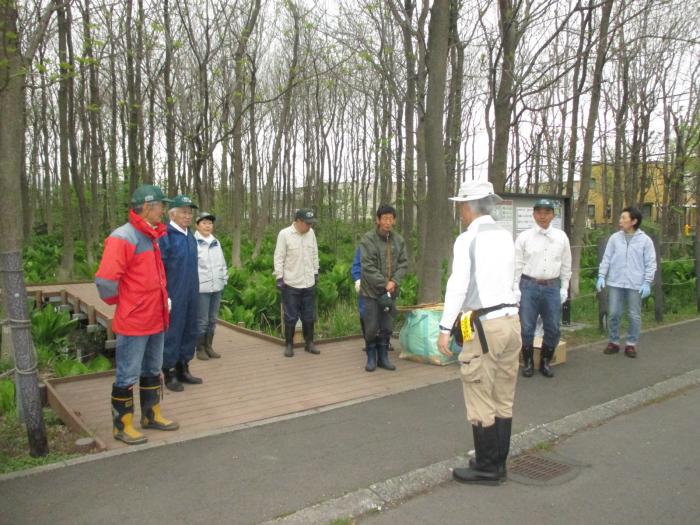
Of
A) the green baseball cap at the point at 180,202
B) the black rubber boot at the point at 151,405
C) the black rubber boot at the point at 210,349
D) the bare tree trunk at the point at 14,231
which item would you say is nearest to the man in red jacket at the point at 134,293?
the black rubber boot at the point at 151,405

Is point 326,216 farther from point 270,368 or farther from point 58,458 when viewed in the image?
point 58,458

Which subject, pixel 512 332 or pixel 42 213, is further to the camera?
pixel 42 213

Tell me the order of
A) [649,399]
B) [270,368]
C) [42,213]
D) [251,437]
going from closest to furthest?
[251,437]
[649,399]
[270,368]
[42,213]

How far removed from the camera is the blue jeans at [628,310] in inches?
296

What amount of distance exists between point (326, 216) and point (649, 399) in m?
18.9

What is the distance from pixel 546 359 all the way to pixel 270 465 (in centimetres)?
382

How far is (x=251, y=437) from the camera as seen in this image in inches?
181

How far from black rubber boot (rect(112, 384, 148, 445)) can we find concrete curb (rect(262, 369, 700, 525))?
1649mm

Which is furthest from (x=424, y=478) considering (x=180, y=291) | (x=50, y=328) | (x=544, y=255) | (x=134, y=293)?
(x=50, y=328)

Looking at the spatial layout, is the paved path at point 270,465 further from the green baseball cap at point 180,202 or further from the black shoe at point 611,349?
the green baseball cap at point 180,202

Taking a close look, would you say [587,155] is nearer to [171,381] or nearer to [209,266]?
[209,266]

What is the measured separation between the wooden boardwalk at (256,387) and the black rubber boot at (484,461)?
1.80m

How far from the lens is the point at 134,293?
436cm

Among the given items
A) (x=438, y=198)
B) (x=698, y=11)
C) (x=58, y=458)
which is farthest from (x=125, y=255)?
(x=698, y=11)
